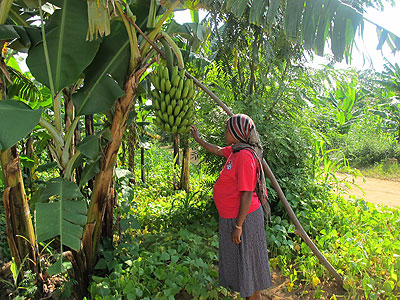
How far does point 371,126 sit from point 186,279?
13.4m

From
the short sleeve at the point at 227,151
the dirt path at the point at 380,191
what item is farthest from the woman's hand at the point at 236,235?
the dirt path at the point at 380,191

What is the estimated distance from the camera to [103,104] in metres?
1.89

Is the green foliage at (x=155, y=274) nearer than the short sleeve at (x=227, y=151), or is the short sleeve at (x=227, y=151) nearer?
the green foliage at (x=155, y=274)

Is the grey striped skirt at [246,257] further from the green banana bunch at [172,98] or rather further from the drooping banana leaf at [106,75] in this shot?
the drooping banana leaf at [106,75]

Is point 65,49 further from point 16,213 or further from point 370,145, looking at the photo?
point 370,145

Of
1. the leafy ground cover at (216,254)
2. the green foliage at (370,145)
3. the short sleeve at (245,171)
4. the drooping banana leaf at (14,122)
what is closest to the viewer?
the drooping banana leaf at (14,122)

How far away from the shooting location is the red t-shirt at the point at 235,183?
74.9 inches

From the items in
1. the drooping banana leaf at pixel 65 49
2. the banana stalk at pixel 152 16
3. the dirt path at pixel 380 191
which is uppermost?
the banana stalk at pixel 152 16

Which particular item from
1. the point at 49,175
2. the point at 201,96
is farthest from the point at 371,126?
the point at 49,175

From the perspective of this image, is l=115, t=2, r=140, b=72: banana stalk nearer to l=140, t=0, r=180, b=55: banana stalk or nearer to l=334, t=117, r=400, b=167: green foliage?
l=140, t=0, r=180, b=55: banana stalk

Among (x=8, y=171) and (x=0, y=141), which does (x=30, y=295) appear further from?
(x=0, y=141)

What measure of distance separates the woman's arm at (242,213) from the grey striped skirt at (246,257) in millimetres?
79

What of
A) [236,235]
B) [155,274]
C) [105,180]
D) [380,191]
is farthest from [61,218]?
[380,191]

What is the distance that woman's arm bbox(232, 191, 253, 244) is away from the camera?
1903 mm
